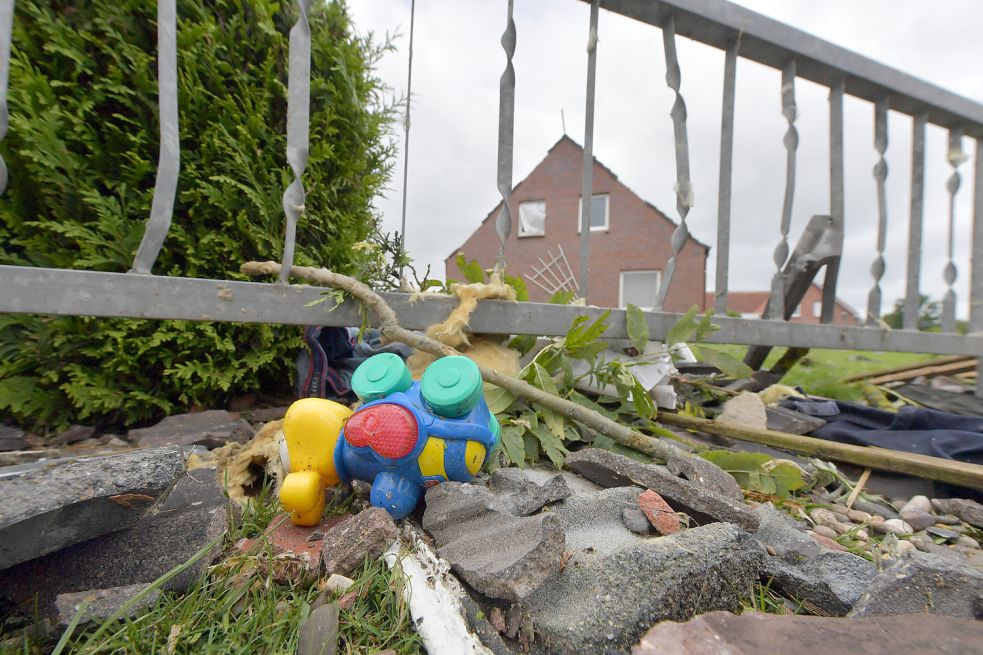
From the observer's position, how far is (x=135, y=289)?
1349 millimetres

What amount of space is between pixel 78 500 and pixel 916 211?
14.2 feet

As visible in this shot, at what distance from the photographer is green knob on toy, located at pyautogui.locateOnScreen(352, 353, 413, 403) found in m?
1.14

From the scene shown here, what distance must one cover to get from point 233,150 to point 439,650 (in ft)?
6.59

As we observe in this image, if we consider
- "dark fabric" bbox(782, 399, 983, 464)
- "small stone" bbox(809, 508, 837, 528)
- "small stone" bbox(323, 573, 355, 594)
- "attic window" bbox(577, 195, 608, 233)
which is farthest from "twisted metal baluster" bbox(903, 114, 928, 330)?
"attic window" bbox(577, 195, 608, 233)

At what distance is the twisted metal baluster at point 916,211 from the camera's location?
3.03m

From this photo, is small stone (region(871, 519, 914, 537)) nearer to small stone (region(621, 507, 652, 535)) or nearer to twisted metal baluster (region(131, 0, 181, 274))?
small stone (region(621, 507, 652, 535))

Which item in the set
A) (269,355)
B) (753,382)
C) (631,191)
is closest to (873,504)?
(753,382)

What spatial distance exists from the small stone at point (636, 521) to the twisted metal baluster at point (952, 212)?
3517 millimetres

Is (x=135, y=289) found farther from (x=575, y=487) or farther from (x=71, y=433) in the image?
(x=575, y=487)

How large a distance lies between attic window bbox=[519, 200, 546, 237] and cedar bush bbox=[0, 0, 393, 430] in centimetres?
1316

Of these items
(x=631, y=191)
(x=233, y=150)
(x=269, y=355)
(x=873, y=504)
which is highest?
(x=631, y=191)

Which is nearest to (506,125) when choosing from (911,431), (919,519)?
(919,519)

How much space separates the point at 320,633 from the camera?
763mm

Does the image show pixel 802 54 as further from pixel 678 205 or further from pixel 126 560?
pixel 126 560
